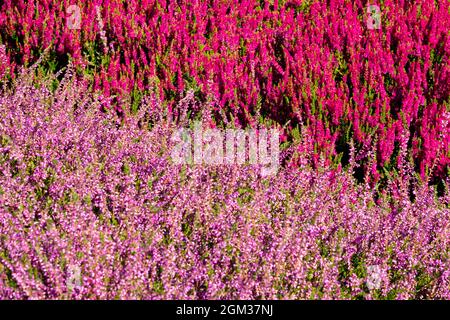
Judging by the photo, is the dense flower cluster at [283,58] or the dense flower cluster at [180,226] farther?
the dense flower cluster at [283,58]

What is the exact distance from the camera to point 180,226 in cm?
277

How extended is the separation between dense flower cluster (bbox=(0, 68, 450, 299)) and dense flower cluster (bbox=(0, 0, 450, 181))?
46cm

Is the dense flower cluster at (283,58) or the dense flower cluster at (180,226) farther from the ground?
the dense flower cluster at (283,58)

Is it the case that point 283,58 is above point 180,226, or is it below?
above

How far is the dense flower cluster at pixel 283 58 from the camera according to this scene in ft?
13.0

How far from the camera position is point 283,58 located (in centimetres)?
→ 465

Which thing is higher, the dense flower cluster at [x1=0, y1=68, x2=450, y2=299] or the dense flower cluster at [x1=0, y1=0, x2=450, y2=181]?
the dense flower cluster at [x1=0, y1=0, x2=450, y2=181]

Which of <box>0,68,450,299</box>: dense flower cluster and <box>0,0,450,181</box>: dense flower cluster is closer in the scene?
<box>0,68,450,299</box>: dense flower cluster

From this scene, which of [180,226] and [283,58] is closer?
[180,226]

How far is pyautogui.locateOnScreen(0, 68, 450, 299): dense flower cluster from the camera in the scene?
97.0 inches

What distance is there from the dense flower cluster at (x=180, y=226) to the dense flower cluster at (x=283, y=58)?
0.46 meters

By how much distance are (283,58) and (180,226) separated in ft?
7.41
